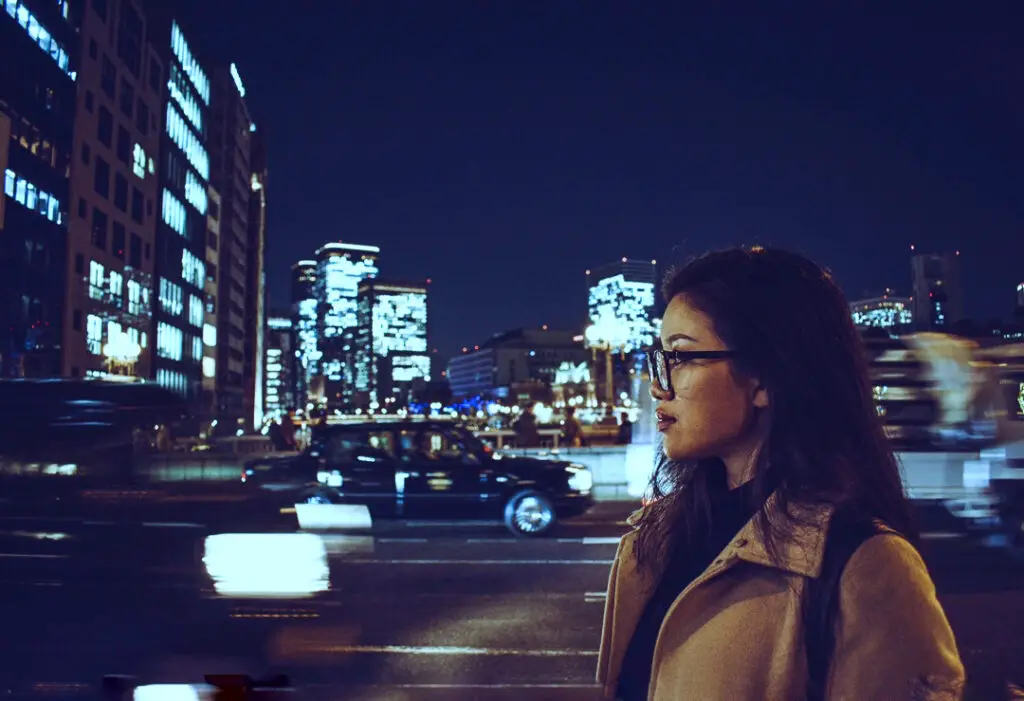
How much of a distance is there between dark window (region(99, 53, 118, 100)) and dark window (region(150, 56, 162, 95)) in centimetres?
868

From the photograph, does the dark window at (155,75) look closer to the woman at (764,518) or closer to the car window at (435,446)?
the car window at (435,446)

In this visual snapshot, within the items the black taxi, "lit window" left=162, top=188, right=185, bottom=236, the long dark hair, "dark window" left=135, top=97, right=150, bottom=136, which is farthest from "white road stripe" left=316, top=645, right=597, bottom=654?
"lit window" left=162, top=188, right=185, bottom=236

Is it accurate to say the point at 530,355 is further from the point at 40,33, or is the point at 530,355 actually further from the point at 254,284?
the point at 40,33

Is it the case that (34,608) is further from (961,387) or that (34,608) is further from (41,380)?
(961,387)

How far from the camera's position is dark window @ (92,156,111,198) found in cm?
5431

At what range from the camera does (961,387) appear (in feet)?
50.3

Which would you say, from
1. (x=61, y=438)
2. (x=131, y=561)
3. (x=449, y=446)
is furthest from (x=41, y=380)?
(x=449, y=446)

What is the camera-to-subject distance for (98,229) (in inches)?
2136

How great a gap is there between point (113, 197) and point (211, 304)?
31.1 meters

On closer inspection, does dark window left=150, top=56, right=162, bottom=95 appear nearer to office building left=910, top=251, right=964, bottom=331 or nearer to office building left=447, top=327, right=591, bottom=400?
office building left=910, top=251, right=964, bottom=331

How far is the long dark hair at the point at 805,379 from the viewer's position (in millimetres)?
1756

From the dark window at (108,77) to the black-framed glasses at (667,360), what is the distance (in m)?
60.7

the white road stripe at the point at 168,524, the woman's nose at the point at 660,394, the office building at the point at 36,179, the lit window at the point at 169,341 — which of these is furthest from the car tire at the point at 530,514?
the lit window at the point at 169,341

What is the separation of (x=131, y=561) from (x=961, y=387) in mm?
13249
